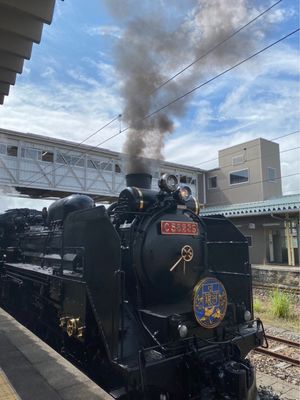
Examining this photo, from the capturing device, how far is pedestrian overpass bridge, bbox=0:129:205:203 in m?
20.0

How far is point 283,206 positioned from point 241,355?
13045mm

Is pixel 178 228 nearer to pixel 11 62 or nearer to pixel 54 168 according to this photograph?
pixel 11 62

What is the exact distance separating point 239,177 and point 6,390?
89.7 ft

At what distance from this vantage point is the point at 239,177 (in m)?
29.2

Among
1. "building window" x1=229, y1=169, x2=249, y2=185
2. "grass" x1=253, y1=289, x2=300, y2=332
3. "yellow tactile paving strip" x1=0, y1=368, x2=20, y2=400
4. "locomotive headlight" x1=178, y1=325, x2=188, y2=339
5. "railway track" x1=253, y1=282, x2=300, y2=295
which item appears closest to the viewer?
"yellow tactile paving strip" x1=0, y1=368, x2=20, y2=400

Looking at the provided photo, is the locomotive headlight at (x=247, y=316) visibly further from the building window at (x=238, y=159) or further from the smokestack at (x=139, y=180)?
the building window at (x=238, y=159)

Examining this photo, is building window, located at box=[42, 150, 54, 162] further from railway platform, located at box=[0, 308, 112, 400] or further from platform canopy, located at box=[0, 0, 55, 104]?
railway platform, located at box=[0, 308, 112, 400]

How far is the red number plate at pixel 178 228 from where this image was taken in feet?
15.1

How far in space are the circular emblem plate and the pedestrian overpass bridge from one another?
15.2 meters

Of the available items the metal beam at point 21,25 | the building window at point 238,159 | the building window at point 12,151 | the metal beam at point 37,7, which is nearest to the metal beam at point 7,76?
the metal beam at point 21,25

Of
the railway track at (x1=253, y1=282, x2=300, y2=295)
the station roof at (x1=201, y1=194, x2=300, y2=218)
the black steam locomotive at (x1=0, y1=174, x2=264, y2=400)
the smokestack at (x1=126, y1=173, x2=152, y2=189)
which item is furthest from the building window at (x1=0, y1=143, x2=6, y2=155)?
the smokestack at (x1=126, y1=173, x2=152, y2=189)

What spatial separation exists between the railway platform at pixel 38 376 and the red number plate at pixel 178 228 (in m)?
1.95

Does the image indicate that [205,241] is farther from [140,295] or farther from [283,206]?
[283,206]

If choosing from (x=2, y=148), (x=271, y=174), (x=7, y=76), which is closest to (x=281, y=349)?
(x=7, y=76)
